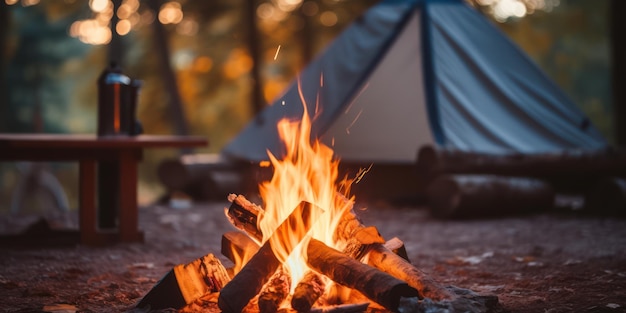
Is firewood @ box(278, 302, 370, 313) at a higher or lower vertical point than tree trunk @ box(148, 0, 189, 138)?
lower

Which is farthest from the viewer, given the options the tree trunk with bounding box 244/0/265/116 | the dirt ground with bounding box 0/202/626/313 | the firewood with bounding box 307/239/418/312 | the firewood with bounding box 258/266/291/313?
the tree trunk with bounding box 244/0/265/116

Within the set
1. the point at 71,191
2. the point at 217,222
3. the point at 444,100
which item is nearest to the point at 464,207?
the point at 444,100

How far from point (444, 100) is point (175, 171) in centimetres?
383

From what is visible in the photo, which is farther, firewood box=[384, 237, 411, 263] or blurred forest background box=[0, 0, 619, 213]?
blurred forest background box=[0, 0, 619, 213]

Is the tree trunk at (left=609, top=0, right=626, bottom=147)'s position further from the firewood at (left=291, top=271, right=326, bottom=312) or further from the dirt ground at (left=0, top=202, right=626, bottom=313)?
the firewood at (left=291, top=271, right=326, bottom=312)

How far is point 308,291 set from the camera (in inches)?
112

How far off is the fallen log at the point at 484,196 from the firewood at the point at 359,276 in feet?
12.4

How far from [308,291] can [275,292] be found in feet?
0.55

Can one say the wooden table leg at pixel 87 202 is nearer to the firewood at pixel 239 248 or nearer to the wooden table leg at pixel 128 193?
the wooden table leg at pixel 128 193

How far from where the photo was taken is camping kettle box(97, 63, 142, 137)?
5211mm

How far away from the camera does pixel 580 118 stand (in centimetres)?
840

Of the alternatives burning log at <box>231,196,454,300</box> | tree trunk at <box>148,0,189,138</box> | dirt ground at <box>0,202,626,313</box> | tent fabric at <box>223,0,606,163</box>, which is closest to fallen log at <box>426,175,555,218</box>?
dirt ground at <box>0,202,626,313</box>

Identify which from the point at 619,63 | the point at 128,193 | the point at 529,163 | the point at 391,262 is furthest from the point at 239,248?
the point at 619,63

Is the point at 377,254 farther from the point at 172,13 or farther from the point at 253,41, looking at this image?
the point at 172,13
